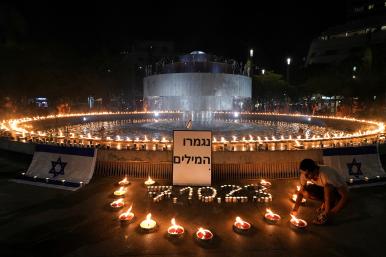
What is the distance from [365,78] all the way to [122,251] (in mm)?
34561

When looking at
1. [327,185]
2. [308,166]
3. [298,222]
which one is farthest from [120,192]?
[327,185]

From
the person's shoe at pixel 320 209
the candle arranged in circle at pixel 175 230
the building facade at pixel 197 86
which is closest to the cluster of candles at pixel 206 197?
the candle arranged in circle at pixel 175 230

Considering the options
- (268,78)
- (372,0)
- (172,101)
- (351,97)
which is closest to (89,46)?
(268,78)

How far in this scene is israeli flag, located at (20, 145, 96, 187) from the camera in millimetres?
8617

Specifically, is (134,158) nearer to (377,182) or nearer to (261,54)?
(377,182)

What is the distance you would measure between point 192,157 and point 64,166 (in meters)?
3.44

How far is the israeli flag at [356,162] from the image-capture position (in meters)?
8.71

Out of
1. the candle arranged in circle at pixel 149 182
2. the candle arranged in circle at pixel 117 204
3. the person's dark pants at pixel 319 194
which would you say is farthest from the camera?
the candle arranged in circle at pixel 149 182

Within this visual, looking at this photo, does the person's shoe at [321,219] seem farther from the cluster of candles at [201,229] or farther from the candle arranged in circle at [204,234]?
the candle arranged in circle at [204,234]

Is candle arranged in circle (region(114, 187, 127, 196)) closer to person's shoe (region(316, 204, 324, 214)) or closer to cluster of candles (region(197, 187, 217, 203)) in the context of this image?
cluster of candles (region(197, 187, 217, 203))

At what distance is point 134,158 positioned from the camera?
9.25 meters

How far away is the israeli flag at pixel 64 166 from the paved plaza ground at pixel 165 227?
1.75 feet

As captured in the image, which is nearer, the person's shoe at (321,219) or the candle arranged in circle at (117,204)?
the person's shoe at (321,219)

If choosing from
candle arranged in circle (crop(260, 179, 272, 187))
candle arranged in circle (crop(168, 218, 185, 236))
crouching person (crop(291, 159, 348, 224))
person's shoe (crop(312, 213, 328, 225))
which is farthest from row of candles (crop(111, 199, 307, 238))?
candle arranged in circle (crop(260, 179, 272, 187))
